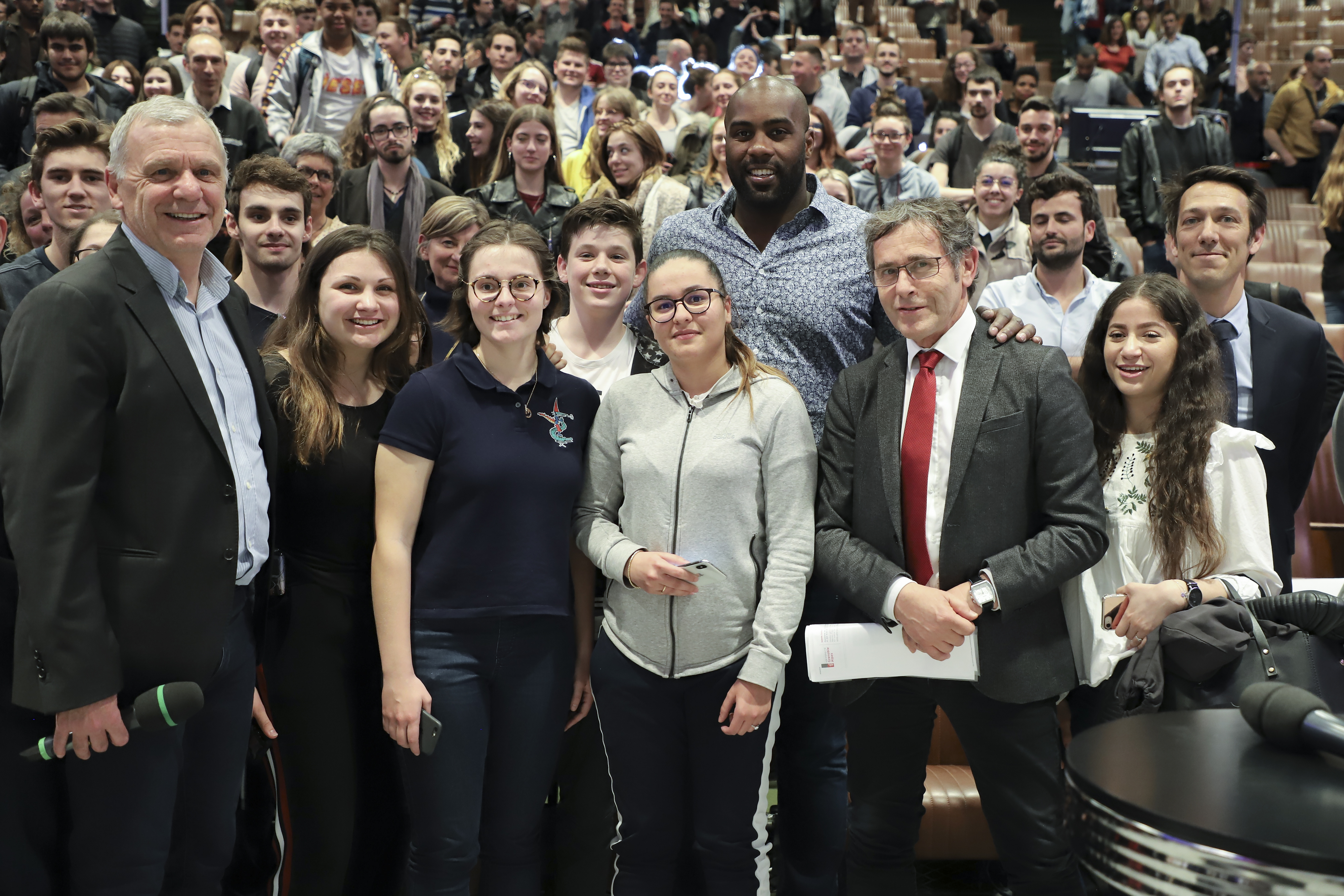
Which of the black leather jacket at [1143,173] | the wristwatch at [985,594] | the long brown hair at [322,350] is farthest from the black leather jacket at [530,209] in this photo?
the black leather jacket at [1143,173]

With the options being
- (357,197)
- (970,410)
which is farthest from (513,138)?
(970,410)

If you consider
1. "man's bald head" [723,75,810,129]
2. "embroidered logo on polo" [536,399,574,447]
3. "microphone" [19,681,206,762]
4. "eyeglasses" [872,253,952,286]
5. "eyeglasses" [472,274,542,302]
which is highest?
"man's bald head" [723,75,810,129]

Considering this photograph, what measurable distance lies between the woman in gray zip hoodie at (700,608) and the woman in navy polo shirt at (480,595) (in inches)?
5.0

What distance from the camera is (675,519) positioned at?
2266 mm

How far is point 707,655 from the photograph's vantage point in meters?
2.23

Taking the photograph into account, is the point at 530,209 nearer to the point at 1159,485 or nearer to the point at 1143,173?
the point at 1159,485

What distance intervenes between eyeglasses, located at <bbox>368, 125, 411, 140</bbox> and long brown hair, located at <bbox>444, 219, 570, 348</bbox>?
2.55m

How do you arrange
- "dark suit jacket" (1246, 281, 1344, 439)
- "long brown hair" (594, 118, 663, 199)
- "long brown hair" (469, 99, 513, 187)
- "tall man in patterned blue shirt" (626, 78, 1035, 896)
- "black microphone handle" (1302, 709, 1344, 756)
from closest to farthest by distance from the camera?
"black microphone handle" (1302, 709, 1344, 756) → "tall man in patterned blue shirt" (626, 78, 1035, 896) → "dark suit jacket" (1246, 281, 1344, 439) → "long brown hair" (594, 118, 663, 199) → "long brown hair" (469, 99, 513, 187)

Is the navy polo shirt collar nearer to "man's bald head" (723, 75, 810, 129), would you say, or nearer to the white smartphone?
the white smartphone

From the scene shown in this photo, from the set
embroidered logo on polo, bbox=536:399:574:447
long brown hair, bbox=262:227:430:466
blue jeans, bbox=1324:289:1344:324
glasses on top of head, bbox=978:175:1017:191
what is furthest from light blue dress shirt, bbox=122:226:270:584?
blue jeans, bbox=1324:289:1344:324

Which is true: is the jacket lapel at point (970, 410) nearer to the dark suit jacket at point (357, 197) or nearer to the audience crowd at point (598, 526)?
the audience crowd at point (598, 526)

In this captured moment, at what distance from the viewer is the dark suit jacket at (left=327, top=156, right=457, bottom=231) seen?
4.83m

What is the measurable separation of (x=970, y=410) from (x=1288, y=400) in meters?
1.19

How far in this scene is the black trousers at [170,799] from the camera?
1.90m
